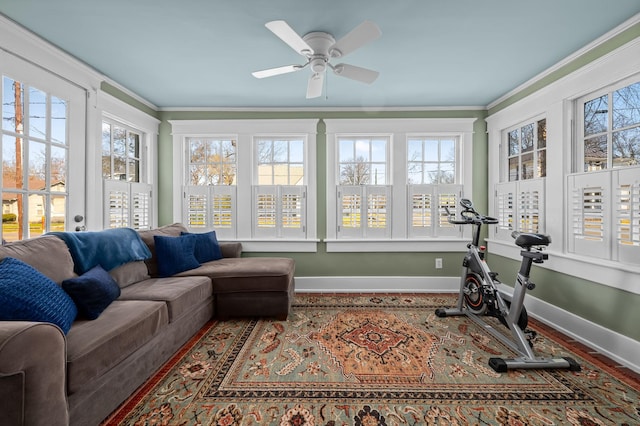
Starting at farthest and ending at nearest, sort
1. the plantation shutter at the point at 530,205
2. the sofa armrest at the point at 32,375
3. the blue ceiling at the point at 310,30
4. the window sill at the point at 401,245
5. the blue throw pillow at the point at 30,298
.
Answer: the window sill at the point at 401,245
the plantation shutter at the point at 530,205
the blue ceiling at the point at 310,30
the blue throw pillow at the point at 30,298
the sofa armrest at the point at 32,375

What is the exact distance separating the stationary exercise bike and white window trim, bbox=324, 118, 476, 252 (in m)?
1.00

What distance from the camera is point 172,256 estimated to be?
2926 millimetres

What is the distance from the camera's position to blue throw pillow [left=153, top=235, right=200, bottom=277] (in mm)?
2885

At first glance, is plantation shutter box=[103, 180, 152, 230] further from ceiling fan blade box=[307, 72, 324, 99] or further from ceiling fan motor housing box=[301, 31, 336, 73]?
ceiling fan motor housing box=[301, 31, 336, 73]

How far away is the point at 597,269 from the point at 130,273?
4019 mm

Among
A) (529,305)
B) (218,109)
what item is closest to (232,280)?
(218,109)

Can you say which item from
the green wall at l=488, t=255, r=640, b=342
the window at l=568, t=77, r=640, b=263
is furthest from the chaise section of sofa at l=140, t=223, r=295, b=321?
the window at l=568, t=77, r=640, b=263

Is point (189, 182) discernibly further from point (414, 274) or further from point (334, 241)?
point (414, 274)

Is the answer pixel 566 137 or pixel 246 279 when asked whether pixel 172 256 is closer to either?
pixel 246 279

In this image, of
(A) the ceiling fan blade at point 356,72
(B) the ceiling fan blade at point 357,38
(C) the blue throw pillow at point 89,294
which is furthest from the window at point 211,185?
(B) the ceiling fan blade at point 357,38

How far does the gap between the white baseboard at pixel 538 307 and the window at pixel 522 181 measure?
833 millimetres

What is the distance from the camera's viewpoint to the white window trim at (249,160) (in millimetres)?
3896

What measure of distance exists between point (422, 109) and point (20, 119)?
163 inches

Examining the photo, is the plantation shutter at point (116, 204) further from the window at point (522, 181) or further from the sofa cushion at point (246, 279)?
the window at point (522, 181)
